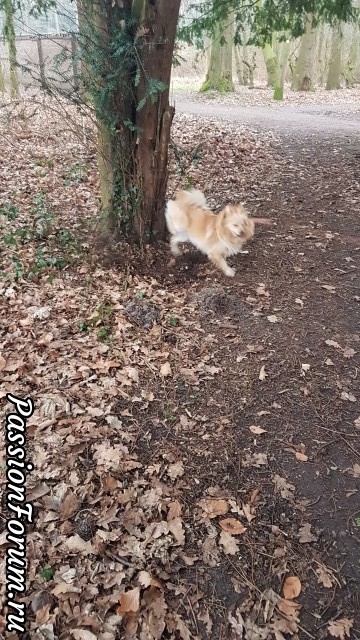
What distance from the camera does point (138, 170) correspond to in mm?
5477

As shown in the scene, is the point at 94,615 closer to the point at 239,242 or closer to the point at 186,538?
→ the point at 186,538

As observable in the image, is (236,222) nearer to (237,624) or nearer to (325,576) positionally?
(325,576)

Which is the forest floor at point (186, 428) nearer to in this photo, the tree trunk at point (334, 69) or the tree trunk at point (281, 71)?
the tree trunk at point (281, 71)

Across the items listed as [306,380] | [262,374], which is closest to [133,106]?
[262,374]

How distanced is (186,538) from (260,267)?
3.89 m

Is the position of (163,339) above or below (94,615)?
above

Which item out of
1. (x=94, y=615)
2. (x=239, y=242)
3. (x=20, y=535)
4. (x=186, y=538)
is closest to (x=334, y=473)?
(x=186, y=538)

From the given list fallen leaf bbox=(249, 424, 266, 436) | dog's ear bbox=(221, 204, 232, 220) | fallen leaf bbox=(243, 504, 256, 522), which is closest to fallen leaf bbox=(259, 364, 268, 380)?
fallen leaf bbox=(249, 424, 266, 436)

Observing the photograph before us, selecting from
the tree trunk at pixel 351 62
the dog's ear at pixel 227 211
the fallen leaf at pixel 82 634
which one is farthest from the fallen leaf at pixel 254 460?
the tree trunk at pixel 351 62

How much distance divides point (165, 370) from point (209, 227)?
213cm

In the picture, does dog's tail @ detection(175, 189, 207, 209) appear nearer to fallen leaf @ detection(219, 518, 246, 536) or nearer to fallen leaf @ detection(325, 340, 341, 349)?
fallen leaf @ detection(325, 340, 341, 349)

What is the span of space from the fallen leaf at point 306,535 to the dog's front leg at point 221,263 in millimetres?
3342

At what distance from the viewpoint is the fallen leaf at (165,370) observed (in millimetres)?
4250

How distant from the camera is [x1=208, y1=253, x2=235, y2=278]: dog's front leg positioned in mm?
5625
